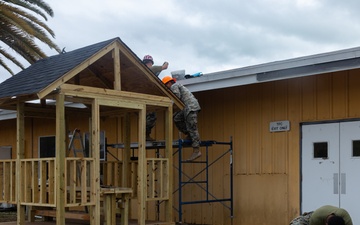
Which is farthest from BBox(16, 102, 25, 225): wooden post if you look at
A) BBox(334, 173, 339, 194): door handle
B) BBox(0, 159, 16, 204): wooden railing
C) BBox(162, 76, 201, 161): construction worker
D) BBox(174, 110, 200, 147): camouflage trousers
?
BBox(334, 173, 339, 194): door handle

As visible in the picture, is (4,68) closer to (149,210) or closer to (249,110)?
(149,210)

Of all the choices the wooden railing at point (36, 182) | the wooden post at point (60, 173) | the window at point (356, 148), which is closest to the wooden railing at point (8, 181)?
the wooden railing at point (36, 182)

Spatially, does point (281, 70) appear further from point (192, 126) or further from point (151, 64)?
point (151, 64)

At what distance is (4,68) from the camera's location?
707 inches

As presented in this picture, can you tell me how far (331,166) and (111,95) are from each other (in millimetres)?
4119

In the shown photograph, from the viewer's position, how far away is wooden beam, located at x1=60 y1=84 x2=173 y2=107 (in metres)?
8.81

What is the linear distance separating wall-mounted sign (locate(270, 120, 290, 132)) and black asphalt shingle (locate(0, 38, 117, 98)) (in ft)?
11.9

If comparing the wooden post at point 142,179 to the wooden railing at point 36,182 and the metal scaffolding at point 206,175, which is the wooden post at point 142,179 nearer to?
the metal scaffolding at point 206,175

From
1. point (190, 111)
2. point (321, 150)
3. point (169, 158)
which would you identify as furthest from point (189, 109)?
point (321, 150)

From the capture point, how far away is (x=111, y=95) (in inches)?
367

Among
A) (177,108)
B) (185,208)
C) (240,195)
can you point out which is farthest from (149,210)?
(177,108)

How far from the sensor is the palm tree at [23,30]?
47.0 ft

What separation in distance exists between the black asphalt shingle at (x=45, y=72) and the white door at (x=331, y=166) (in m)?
4.12

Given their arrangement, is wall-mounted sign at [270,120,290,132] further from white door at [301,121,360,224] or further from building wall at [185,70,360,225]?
white door at [301,121,360,224]
